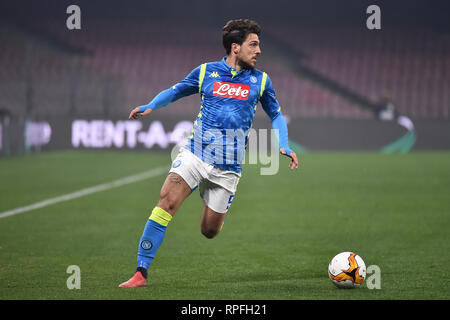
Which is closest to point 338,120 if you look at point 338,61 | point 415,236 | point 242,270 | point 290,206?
point 338,61

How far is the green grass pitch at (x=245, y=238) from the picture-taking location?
561 cm

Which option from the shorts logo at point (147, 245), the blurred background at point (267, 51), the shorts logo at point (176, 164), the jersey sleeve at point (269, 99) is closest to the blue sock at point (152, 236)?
the shorts logo at point (147, 245)

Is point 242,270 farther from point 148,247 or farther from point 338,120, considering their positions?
point 338,120

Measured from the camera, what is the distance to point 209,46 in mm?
30844

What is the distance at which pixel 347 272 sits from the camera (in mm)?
5539

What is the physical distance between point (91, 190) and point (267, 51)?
19.0 m

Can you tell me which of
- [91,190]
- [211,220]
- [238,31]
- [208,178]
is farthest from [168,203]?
[91,190]

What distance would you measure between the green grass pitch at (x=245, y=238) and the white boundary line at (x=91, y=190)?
21cm

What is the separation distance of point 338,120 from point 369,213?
1407 cm

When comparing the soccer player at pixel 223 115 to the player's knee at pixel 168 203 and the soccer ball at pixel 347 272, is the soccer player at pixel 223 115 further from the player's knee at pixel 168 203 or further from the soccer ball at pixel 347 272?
the soccer ball at pixel 347 272

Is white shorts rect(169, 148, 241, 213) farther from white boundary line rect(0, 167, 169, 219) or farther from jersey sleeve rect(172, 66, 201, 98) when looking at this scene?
white boundary line rect(0, 167, 169, 219)

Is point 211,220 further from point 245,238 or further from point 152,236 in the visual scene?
point 245,238

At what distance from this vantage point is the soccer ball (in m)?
5.53

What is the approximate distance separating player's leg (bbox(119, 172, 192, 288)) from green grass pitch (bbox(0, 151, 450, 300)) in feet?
0.68
